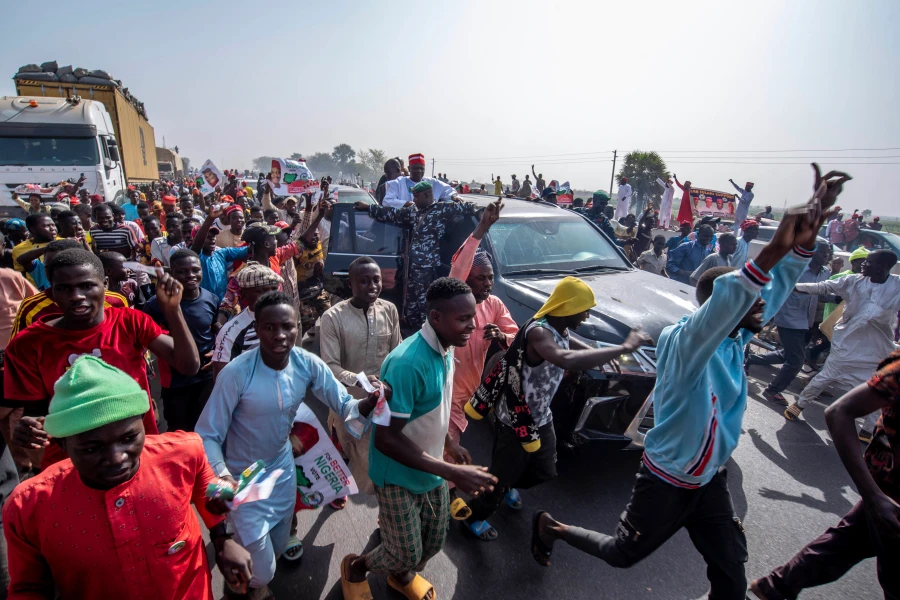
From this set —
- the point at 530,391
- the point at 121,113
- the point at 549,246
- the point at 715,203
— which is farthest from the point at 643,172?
the point at 530,391

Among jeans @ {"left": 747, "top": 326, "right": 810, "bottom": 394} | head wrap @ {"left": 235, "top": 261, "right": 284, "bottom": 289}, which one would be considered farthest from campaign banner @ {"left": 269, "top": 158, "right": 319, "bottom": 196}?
jeans @ {"left": 747, "top": 326, "right": 810, "bottom": 394}

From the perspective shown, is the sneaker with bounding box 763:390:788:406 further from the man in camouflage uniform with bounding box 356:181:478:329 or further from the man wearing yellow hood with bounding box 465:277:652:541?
the man in camouflage uniform with bounding box 356:181:478:329

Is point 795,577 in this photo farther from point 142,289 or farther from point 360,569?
point 142,289

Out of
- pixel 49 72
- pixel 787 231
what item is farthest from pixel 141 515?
pixel 49 72

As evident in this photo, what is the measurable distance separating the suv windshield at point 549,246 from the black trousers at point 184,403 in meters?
2.62

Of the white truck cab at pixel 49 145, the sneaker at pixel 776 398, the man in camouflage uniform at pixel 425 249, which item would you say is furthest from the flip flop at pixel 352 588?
the white truck cab at pixel 49 145

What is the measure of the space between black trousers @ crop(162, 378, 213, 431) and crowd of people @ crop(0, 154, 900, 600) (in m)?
0.02

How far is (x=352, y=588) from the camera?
240 cm

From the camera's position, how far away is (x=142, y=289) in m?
4.52

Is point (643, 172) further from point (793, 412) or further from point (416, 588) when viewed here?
point (416, 588)

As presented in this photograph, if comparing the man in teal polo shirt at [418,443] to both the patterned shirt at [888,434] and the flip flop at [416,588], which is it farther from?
the patterned shirt at [888,434]

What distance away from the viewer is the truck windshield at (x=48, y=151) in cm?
1080

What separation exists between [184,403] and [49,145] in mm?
11655

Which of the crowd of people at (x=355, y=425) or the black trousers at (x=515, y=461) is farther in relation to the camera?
the black trousers at (x=515, y=461)
